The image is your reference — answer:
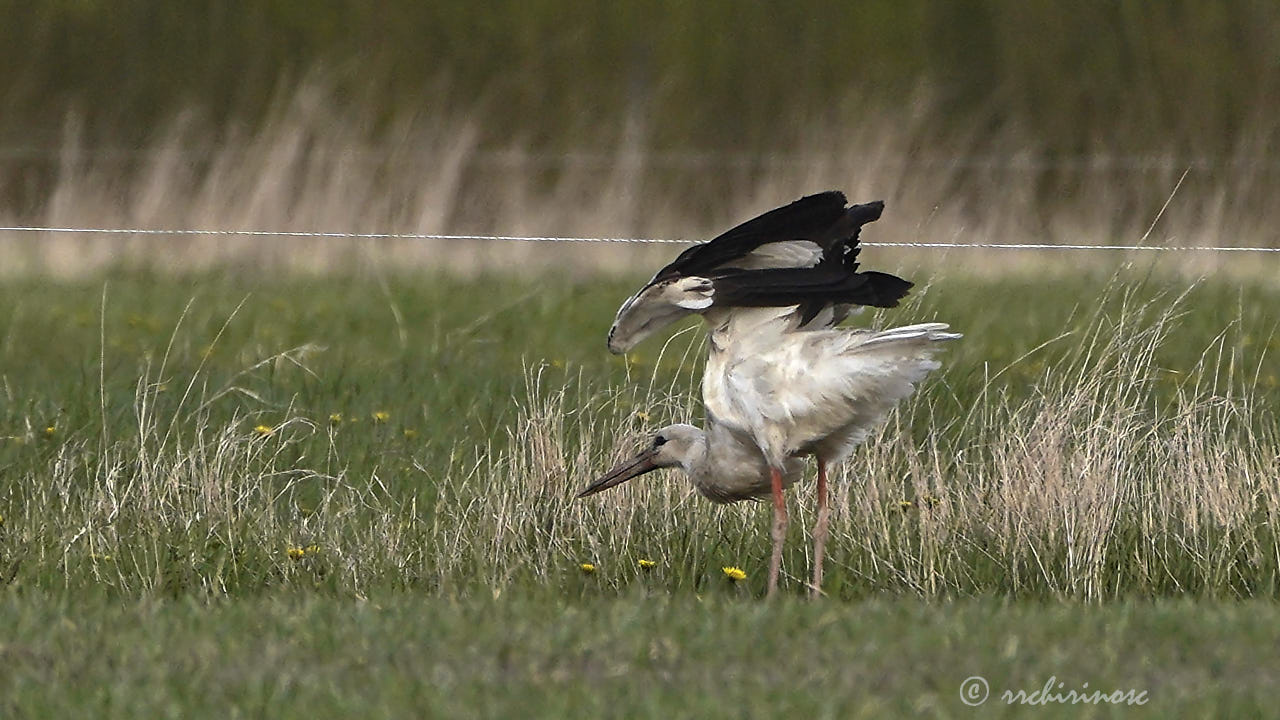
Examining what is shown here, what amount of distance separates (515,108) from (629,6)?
149 cm

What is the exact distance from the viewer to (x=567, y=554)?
8.05 meters

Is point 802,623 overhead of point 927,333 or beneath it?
beneath

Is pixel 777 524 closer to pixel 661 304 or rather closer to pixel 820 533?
A: pixel 820 533

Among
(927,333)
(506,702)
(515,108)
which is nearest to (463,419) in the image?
(927,333)

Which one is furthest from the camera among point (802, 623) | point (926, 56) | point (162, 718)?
point (926, 56)

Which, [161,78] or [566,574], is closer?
[566,574]

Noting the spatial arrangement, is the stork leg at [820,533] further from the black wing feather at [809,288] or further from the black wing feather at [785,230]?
the black wing feather at [785,230]

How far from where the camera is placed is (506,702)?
5.72m

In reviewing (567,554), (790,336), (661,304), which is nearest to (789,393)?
(790,336)

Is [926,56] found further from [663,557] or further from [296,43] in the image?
[663,557]

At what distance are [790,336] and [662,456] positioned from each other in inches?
32.7
